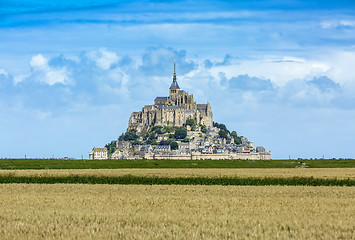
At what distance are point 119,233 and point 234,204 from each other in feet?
30.4

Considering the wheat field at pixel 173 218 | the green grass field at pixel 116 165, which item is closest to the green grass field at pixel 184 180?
the wheat field at pixel 173 218

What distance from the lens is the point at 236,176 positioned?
49.5 m

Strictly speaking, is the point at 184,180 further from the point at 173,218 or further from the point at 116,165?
the point at 116,165

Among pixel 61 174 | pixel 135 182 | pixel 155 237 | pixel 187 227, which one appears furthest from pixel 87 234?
pixel 61 174

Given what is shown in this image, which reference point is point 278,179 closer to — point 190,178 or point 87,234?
point 190,178

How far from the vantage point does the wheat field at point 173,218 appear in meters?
18.2

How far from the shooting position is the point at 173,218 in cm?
2081

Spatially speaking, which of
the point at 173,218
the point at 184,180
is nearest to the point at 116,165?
the point at 184,180

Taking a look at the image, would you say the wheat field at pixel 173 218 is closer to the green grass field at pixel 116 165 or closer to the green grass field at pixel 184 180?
the green grass field at pixel 184 180

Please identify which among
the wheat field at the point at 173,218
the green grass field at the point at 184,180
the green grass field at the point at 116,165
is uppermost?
the green grass field at the point at 116,165

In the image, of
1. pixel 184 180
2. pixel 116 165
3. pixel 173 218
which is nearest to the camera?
pixel 173 218

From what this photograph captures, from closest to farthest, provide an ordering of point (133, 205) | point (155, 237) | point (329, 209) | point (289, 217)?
point (155, 237), point (289, 217), point (329, 209), point (133, 205)

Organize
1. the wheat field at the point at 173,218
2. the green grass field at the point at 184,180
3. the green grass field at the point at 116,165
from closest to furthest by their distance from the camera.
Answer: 1. the wheat field at the point at 173,218
2. the green grass field at the point at 184,180
3. the green grass field at the point at 116,165

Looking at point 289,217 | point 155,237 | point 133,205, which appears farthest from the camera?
point 133,205
